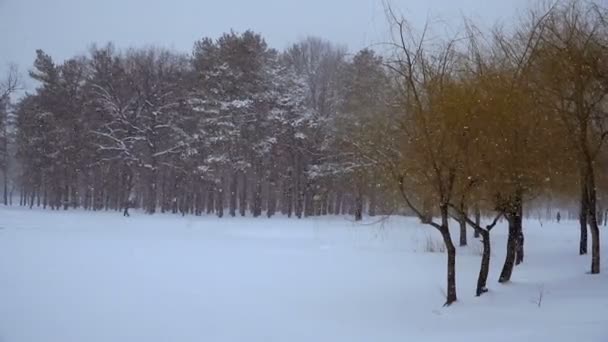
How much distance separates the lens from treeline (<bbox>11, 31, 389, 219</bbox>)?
38.0 m

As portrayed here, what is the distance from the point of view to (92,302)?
392 inches

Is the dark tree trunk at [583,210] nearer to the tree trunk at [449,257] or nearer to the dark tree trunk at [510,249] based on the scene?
the dark tree trunk at [510,249]

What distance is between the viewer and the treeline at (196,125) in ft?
125

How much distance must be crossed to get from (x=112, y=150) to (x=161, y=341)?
37288mm

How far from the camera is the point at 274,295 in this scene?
465 inches

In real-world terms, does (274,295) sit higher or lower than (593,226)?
lower

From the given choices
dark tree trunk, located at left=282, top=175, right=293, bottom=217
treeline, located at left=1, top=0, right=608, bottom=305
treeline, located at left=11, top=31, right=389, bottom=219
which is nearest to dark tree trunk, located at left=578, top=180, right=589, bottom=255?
treeline, located at left=1, top=0, right=608, bottom=305

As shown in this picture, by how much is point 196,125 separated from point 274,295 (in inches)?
1195

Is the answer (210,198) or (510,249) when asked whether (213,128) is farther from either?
(510,249)

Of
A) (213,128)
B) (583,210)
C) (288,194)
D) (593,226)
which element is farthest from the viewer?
(288,194)

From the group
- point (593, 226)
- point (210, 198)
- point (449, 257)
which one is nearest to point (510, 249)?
point (449, 257)

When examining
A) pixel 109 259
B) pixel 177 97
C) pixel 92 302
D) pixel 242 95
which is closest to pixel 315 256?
pixel 109 259

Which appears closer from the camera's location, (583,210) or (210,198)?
(583,210)

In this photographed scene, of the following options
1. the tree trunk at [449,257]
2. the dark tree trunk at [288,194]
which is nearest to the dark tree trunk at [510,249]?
the tree trunk at [449,257]
